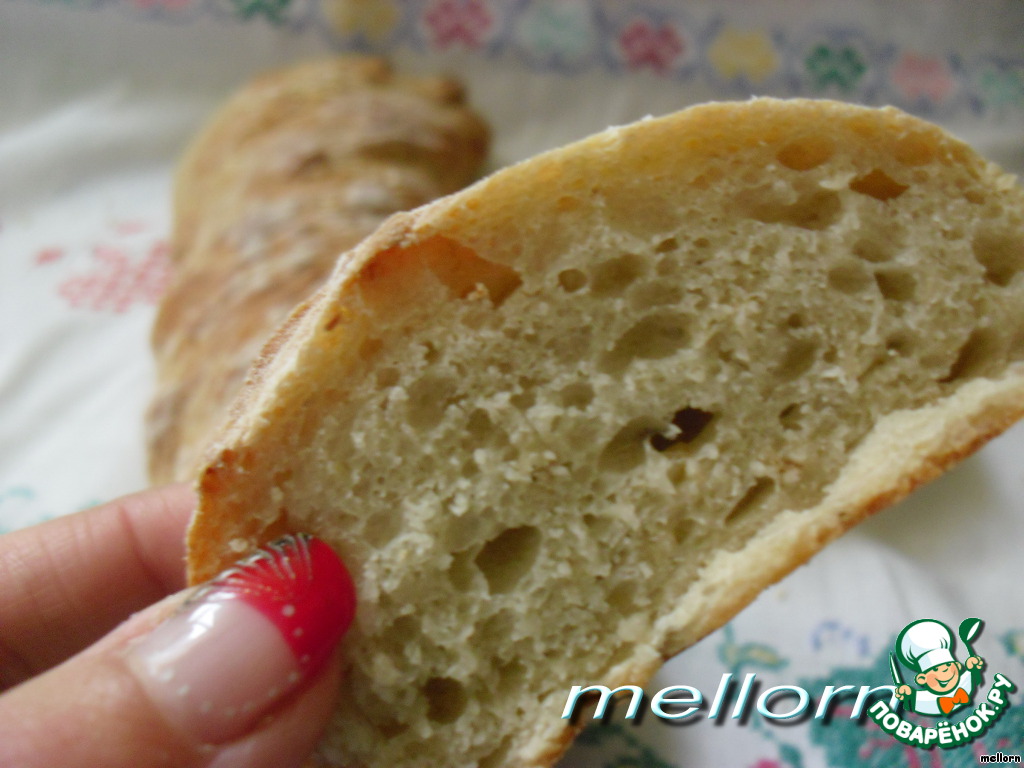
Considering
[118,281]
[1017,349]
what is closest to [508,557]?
[1017,349]

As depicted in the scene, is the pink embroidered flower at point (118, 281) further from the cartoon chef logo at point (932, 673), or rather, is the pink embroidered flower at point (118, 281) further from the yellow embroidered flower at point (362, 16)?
the cartoon chef logo at point (932, 673)

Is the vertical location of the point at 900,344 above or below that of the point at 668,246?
below

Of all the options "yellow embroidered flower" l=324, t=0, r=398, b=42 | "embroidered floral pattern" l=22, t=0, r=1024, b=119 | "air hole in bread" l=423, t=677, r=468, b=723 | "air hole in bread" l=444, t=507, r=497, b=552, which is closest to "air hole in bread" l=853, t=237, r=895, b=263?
"air hole in bread" l=444, t=507, r=497, b=552

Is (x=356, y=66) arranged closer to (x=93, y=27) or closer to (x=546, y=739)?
(x=93, y=27)

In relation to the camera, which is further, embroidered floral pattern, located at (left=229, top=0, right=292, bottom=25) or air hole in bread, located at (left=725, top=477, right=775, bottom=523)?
embroidered floral pattern, located at (left=229, top=0, right=292, bottom=25)

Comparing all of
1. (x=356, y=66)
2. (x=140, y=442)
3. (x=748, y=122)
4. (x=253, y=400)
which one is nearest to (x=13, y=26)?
(x=356, y=66)

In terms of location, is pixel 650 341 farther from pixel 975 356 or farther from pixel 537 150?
pixel 537 150

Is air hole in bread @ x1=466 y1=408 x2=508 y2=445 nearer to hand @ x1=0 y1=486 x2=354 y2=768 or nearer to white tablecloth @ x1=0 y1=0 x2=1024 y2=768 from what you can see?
hand @ x1=0 y1=486 x2=354 y2=768
